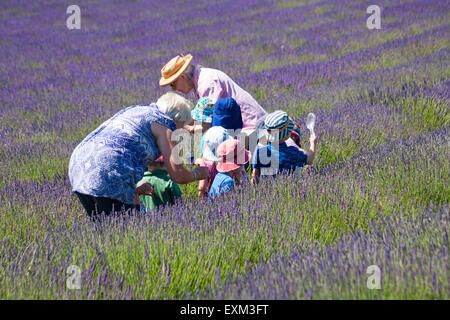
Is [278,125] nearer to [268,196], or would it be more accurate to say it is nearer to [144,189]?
[268,196]

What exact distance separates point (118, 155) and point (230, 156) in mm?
805

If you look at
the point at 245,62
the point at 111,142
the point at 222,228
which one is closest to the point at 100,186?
the point at 111,142

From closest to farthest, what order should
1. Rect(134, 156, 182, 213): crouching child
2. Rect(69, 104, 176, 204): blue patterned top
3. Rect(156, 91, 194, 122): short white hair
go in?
Rect(69, 104, 176, 204): blue patterned top < Rect(156, 91, 194, 122): short white hair < Rect(134, 156, 182, 213): crouching child

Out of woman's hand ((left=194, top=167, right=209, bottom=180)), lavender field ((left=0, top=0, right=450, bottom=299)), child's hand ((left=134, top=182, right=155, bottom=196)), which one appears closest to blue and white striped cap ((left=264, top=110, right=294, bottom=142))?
lavender field ((left=0, top=0, right=450, bottom=299))

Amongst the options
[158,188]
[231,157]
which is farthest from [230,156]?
[158,188]

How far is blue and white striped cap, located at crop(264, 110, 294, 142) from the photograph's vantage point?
3025mm

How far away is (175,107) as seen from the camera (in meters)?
2.66

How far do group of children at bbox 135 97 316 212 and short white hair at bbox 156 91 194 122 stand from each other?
380mm

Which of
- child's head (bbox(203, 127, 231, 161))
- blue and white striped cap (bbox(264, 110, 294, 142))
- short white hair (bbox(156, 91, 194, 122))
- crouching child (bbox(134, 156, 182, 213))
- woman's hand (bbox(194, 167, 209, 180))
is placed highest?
short white hair (bbox(156, 91, 194, 122))

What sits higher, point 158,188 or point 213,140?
point 213,140

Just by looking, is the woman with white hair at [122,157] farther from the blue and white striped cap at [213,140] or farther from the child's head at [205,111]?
the child's head at [205,111]

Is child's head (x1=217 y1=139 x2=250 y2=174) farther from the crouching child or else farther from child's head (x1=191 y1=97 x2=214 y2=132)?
child's head (x1=191 y1=97 x2=214 y2=132)

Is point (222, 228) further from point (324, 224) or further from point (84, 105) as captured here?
point (84, 105)

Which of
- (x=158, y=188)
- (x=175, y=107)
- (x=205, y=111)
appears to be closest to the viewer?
(x=175, y=107)
